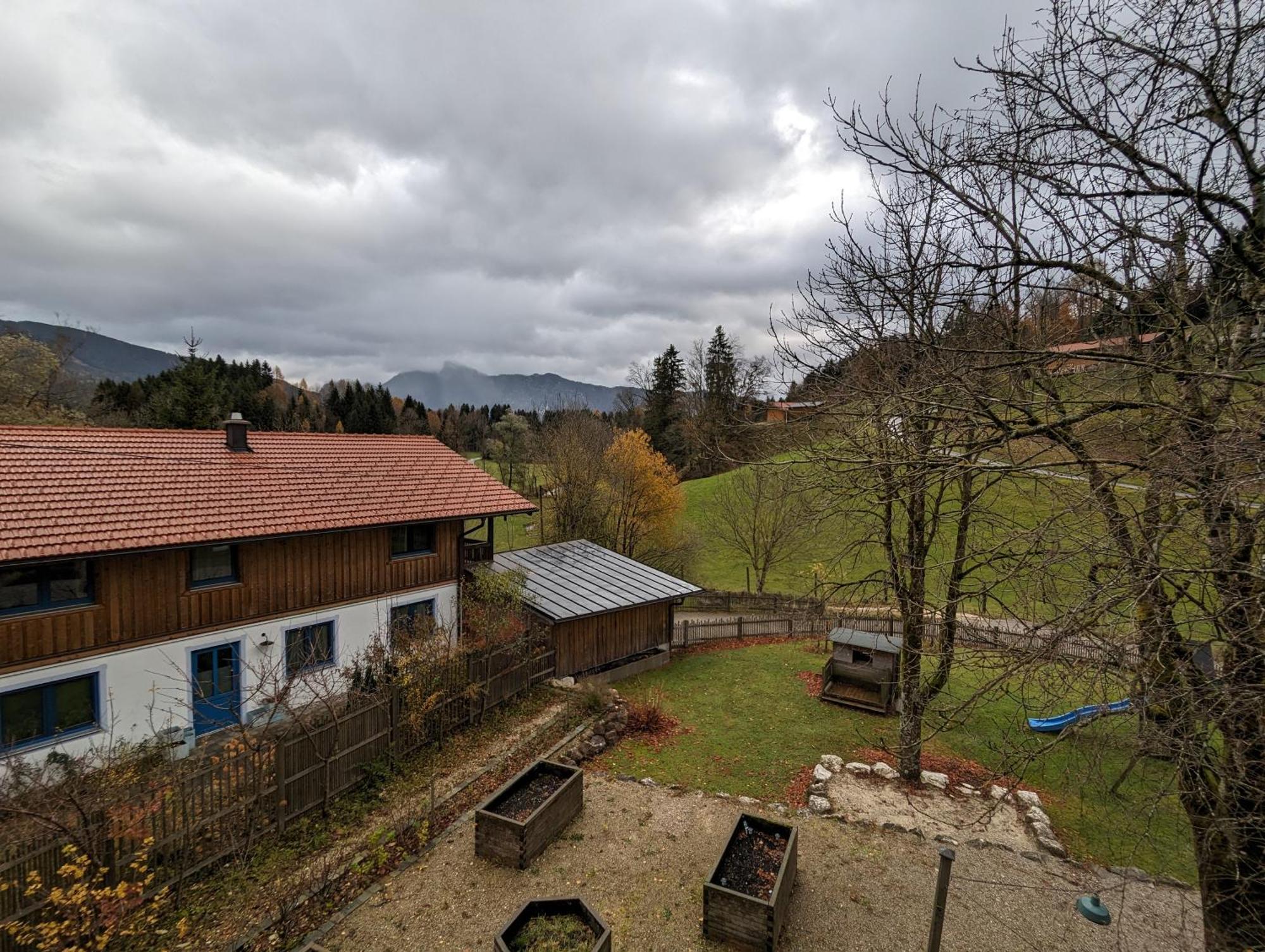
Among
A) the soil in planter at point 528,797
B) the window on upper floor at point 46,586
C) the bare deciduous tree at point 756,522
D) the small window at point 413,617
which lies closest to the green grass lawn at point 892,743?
the soil in planter at point 528,797

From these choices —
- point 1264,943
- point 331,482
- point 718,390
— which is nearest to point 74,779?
point 331,482

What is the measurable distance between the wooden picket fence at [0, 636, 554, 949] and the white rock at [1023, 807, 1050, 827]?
1127 centimetres

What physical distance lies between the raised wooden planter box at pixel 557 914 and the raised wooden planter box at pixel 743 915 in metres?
Answer: 1.34

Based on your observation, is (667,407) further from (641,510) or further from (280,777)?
(280,777)

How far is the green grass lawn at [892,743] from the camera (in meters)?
4.65

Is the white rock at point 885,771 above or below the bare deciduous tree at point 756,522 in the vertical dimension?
below

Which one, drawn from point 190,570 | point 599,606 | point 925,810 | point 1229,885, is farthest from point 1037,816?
point 190,570

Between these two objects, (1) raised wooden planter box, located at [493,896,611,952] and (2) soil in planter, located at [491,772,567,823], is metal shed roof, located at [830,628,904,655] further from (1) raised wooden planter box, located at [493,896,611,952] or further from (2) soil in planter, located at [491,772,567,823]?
(1) raised wooden planter box, located at [493,896,611,952]

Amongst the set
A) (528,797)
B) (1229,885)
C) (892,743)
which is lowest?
(892,743)

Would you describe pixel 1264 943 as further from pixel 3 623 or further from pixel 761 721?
pixel 3 623

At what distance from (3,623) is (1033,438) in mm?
16054

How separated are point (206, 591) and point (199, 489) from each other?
8.60ft

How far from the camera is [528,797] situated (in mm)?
8805

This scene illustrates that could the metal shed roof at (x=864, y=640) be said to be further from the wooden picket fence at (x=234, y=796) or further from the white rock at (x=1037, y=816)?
the wooden picket fence at (x=234, y=796)
